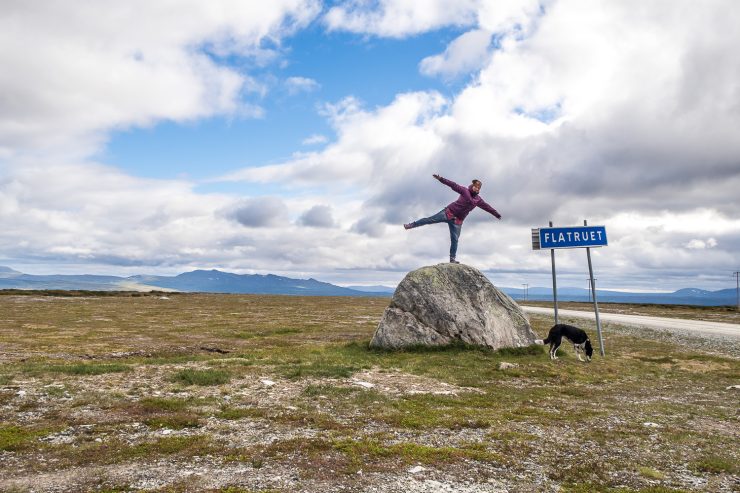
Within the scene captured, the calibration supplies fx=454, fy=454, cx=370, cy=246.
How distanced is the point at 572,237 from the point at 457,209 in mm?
6714

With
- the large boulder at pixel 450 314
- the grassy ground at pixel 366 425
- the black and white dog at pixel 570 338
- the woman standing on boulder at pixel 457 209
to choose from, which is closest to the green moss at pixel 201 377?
the grassy ground at pixel 366 425

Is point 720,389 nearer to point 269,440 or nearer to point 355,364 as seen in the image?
point 355,364

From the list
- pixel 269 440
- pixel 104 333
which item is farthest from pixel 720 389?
pixel 104 333

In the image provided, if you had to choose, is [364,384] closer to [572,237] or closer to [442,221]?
[442,221]

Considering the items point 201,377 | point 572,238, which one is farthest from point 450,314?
point 201,377

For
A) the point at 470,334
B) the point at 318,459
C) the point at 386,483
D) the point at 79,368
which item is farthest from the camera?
the point at 470,334

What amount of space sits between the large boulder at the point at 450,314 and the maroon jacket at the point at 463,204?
3.24m

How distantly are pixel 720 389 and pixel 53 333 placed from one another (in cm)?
4377

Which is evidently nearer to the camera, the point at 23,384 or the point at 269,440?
the point at 269,440

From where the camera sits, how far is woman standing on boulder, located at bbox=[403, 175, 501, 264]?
2594 centimetres

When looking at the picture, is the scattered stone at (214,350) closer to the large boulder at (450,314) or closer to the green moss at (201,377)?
the green moss at (201,377)

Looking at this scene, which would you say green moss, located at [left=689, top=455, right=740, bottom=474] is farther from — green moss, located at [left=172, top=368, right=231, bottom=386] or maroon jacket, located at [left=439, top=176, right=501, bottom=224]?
maroon jacket, located at [left=439, top=176, right=501, bottom=224]

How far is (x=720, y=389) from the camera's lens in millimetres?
17469

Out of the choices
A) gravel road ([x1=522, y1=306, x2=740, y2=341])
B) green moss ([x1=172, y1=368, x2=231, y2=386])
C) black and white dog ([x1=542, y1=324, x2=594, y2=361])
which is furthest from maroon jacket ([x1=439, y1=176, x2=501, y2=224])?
gravel road ([x1=522, y1=306, x2=740, y2=341])
